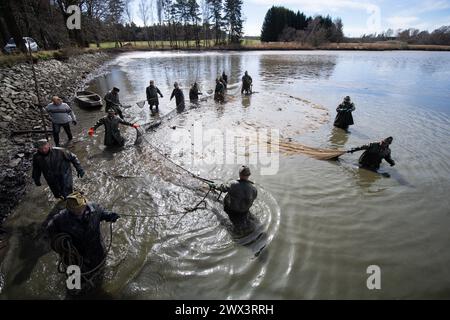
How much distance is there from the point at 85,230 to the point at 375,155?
8.16 metres

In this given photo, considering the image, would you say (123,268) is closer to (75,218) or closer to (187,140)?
(75,218)

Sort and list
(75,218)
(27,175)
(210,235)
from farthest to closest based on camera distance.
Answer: (27,175) < (210,235) < (75,218)

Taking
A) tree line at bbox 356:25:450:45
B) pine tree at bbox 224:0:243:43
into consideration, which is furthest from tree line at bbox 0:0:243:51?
tree line at bbox 356:25:450:45

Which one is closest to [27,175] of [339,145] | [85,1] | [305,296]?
[305,296]

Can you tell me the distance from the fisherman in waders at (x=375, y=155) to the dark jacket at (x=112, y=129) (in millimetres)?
7811

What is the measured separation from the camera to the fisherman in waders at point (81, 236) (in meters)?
3.57

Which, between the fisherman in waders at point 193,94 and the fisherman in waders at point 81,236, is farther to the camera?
the fisherman in waders at point 193,94

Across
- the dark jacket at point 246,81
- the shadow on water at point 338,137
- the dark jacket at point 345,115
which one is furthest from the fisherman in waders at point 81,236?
the dark jacket at point 246,81

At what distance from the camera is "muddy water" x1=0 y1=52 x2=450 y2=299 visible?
4391 millimetres

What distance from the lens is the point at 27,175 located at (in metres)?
7.37

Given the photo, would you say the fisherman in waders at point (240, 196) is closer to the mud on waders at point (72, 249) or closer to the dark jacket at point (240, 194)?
the dark jacket at point (240, 194)

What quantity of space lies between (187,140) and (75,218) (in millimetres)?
6932

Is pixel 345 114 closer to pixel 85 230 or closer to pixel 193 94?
pixel 193 94

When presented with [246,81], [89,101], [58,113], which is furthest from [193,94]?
[58,113]
